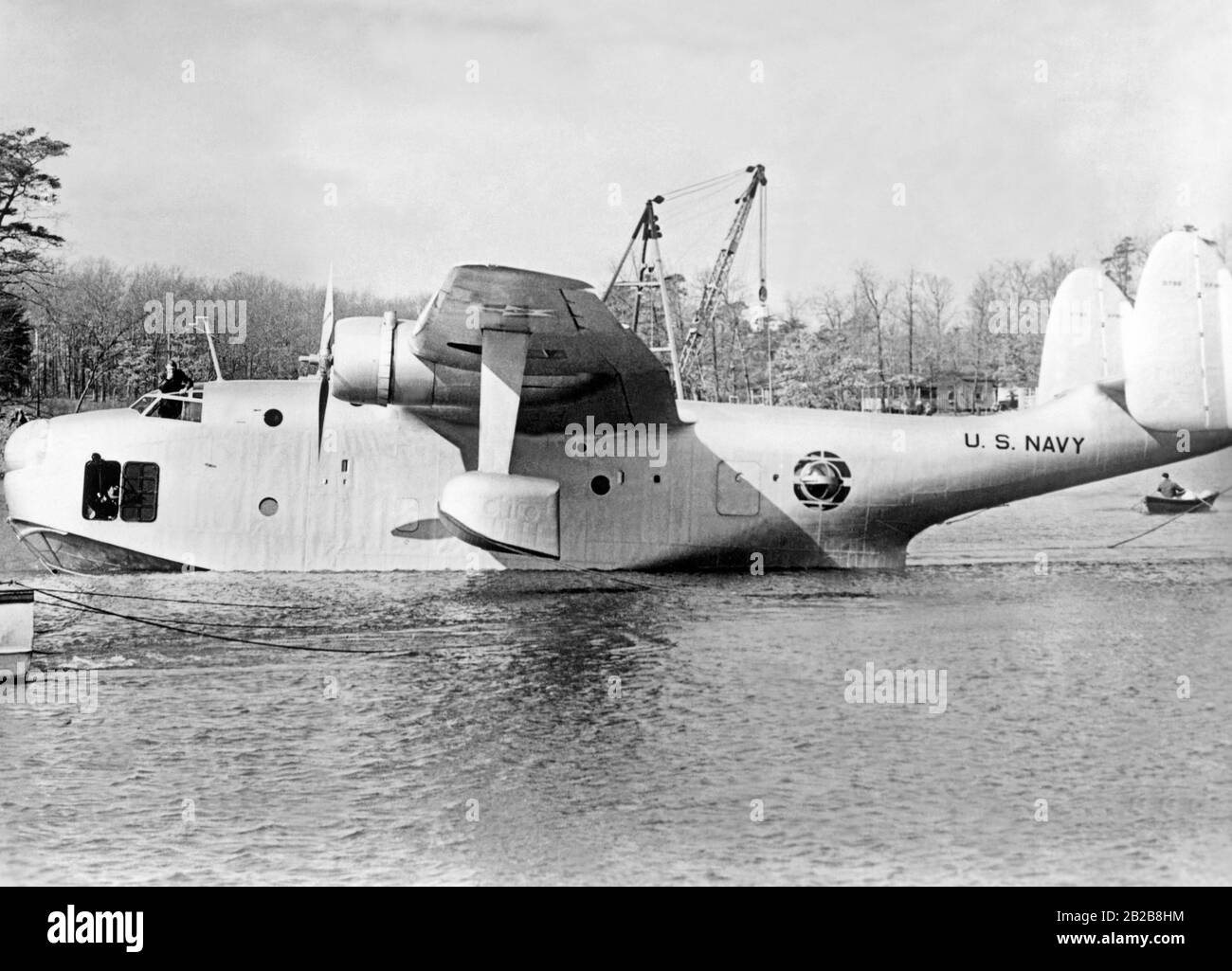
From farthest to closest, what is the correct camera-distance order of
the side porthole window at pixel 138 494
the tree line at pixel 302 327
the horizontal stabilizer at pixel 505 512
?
the tree line at pixel 302 327 < the side porthole window at pixel 138 494 < the horizontal stabilizer at pixel 505 512

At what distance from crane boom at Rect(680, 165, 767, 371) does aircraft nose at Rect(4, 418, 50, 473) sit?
A: 127 ft

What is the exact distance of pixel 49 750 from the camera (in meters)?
7.26

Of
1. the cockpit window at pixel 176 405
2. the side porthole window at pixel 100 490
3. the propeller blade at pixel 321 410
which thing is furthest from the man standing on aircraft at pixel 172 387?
the propeller blade at pixel 321 410

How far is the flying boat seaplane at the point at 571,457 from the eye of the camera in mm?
12508

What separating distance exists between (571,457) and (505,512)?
2.10 meters

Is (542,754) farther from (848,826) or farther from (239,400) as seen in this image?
(239,400)

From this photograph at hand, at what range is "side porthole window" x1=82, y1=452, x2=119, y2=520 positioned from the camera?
1253 cm

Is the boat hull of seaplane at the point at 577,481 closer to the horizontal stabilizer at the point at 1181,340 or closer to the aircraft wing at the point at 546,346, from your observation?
the horizontal stabilizer at the point at 1181,340

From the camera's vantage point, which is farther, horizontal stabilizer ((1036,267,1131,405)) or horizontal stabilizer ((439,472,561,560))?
horizontal stabilizer ((1036,267,1131,405))

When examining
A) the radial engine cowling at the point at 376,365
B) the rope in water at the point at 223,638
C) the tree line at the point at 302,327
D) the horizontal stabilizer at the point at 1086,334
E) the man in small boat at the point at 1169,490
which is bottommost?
the rope in water at the point at 223,638

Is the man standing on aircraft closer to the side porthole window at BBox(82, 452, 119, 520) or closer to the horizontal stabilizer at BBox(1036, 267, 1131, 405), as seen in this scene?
the side porthole window at BBox(82, 452, 119, 520)

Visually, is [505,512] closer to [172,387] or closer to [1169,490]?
[172,387]

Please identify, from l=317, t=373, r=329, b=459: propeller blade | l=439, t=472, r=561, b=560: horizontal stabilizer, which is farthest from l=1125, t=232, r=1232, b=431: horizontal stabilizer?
l=317, t=373, r=329, b=459: propeller blade

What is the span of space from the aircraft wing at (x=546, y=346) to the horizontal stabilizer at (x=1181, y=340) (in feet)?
17.4
